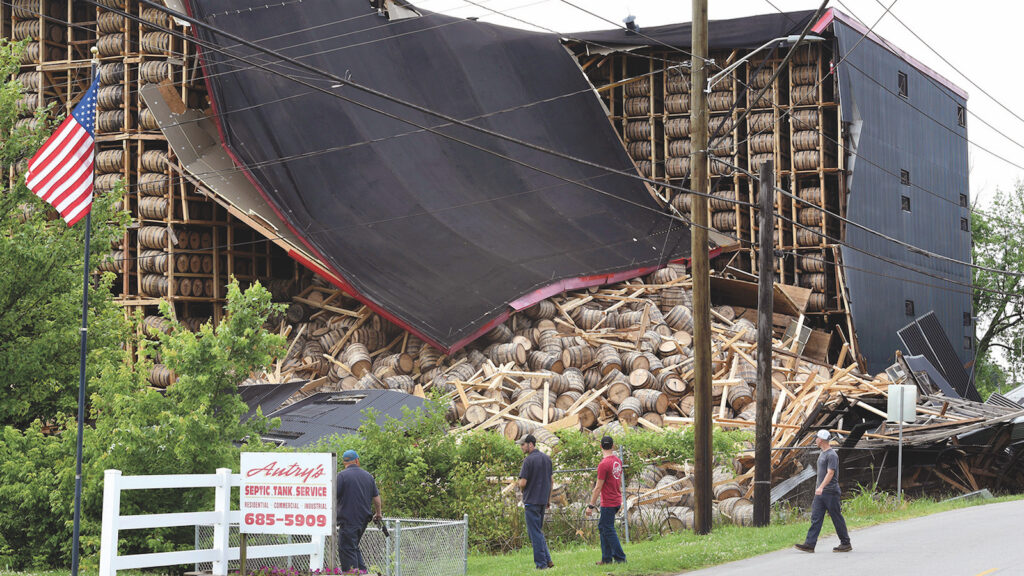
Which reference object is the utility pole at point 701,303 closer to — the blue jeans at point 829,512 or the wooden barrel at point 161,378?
the blue jeans at point 829,512

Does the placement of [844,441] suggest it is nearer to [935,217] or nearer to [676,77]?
[676,77]

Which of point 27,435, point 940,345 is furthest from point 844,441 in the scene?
point 940,345

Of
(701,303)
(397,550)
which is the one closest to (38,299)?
(397,550)

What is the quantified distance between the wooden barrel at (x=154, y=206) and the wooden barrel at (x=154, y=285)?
1960 mm

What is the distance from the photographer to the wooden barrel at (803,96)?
40375 millimetres

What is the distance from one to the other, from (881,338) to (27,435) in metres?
32.8

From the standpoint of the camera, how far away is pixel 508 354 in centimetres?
2919

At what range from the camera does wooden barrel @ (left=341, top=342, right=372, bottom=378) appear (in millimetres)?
30047

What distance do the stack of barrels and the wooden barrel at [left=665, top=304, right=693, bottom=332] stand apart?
501 inches

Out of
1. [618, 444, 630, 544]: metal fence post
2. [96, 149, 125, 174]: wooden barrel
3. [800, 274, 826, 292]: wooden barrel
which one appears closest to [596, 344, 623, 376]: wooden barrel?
[618, 444, 630, 544]: metal fence post

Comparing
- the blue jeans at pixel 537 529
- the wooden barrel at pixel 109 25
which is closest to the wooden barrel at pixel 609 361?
the blue jeans at pixel 537 529

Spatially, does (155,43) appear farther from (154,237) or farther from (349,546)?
(349,546)

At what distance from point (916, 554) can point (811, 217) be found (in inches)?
1092

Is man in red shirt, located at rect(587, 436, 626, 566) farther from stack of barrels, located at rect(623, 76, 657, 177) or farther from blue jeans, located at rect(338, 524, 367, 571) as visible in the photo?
stack of barrels, located at rect(623, 76, 657, 177)
